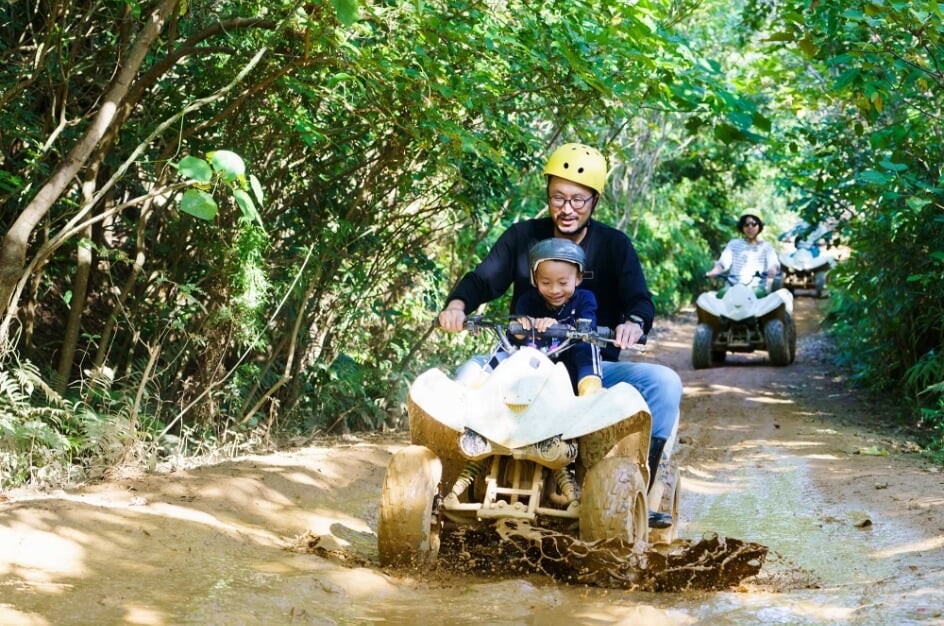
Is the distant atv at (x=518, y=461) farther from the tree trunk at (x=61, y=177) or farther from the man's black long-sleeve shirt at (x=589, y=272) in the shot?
the tree trunk at (x=61, y=177)

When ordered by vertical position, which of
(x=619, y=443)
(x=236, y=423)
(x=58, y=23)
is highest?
(x=58, y=23)

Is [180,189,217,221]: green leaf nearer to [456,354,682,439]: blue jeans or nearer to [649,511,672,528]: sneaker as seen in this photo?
[456,354,682,439]: blue jeans

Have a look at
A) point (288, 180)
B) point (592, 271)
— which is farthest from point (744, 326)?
point (592, 271)

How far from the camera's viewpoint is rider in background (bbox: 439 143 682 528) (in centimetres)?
593

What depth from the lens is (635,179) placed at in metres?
18.9

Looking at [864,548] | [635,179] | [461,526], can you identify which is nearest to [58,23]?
[461,526]

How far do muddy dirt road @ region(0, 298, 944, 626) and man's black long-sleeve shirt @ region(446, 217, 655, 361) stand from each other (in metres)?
1.52

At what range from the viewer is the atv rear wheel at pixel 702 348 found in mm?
15953

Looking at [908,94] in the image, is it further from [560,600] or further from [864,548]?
[560,600]

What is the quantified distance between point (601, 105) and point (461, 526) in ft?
15.7

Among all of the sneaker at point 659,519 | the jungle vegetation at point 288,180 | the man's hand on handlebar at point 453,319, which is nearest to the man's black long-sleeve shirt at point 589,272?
the man's hand on handlebar at point 453,319

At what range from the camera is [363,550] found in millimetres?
5797

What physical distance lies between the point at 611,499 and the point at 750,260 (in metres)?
12.6

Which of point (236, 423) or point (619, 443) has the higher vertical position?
point (619, 443)
